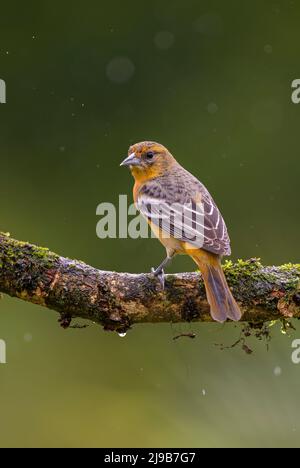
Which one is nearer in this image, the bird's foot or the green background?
the bird's foot

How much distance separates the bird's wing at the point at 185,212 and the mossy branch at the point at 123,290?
0.22 meters

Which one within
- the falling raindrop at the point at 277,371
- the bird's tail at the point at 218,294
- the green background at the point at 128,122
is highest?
the green background at the point at 128,122

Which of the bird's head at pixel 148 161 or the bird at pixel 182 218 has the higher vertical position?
the bird's head at pixel 148 161

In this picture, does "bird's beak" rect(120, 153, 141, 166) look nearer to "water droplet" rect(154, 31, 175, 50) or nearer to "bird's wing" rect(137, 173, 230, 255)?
"bird's wing" rect(137, 173, 230, 255)

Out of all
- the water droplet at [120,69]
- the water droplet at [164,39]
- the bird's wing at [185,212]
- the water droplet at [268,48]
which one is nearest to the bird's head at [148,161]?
the bird's wing at [185,212]

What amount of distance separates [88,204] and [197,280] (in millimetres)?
3834

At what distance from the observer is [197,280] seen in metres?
4.23

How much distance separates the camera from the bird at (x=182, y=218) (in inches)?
160

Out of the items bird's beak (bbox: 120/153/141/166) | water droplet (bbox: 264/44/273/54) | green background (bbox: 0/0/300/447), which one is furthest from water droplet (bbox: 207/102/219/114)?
bird's beak (bbox: 120/153/141/166)

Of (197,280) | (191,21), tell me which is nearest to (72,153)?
(191,21)

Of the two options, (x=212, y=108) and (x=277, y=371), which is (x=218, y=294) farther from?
(x=212, y=108)

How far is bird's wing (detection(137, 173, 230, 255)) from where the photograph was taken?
438 cm

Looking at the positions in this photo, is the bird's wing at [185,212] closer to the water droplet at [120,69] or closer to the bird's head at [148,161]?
the bird's head at [148,161]

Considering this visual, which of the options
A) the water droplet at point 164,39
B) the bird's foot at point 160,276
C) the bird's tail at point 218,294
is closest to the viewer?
the bird's tail at point 218,294
